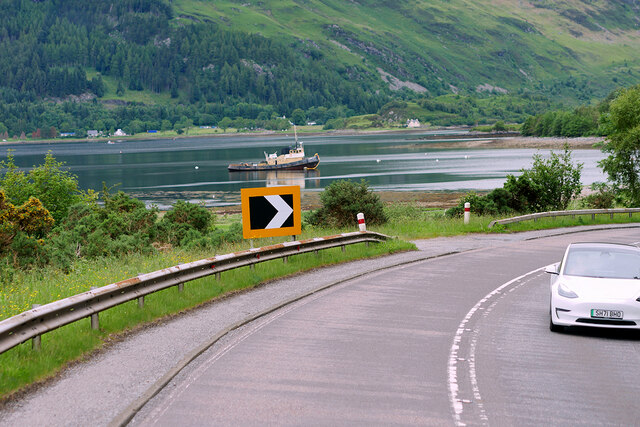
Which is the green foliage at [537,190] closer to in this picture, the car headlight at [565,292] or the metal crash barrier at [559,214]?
the metal crash barrier at [559,214]

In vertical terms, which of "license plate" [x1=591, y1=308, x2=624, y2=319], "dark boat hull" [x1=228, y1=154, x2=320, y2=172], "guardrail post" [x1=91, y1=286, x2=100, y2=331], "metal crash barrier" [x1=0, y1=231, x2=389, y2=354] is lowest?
"license plate" [x1=591, y1=308, x2=624, y2=319]

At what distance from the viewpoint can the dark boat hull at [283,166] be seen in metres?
133

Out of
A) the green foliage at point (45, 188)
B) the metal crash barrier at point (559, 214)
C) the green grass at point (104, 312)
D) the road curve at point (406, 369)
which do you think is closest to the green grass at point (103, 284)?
the green grass at point (104, 312)

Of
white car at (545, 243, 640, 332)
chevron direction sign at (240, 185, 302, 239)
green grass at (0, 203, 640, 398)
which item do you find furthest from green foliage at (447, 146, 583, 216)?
white car at (545, 243, 640, 332)

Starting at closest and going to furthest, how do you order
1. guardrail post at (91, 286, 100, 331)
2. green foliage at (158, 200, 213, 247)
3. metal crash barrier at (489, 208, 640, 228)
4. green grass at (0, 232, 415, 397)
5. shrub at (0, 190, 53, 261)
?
green grass at (0, 232, 415, 397), guardrail post at (91, 286, 100, 331), shrub at (0, 190, 53, 261), green foliage at (158, 200, 213, 247), metal crash barrier at (489, 208, 640, 228)

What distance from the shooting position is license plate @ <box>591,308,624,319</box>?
1162cm

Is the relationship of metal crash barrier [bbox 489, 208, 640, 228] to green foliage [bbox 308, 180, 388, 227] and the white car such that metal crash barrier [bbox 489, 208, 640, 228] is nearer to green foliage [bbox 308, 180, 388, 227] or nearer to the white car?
green foliage [bbox 308, 180, 388, 227]

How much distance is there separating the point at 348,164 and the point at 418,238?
11111cm

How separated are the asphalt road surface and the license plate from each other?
0.40m

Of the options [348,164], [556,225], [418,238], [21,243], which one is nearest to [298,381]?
[21,243]

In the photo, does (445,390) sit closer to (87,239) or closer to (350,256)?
(350,256)

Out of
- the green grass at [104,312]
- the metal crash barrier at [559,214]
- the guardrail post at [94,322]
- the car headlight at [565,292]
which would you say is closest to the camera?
the green grass at [104,312]

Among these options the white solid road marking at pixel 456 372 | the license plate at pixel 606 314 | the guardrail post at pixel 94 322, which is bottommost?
the white solid road marking at pixel 456 372

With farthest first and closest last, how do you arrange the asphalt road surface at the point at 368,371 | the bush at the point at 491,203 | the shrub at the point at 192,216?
1. the bush at the point at 491,203
2. the shrub at the point at 192,216
3. the asphalt road surface at the point at 368,371
